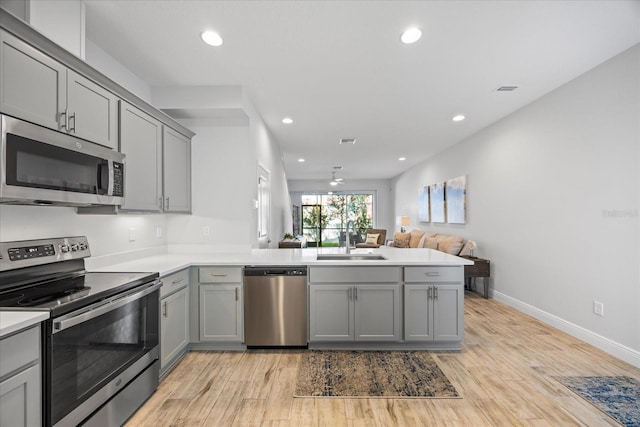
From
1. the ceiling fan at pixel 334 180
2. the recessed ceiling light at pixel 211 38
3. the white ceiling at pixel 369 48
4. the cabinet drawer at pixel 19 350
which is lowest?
the cabinet drawer at pixel 19 350

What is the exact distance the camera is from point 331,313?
117 inches

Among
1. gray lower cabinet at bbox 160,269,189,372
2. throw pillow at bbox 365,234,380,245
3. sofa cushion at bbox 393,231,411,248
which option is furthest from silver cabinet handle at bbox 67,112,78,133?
throw pillow at bbox 365,234,380,245

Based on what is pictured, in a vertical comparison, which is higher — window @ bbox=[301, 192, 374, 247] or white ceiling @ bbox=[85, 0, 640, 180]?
white ceiling @ bbox=[85, 0, 640, 180]

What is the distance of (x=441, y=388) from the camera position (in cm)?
234

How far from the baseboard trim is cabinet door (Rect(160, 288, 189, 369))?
12.5 ft

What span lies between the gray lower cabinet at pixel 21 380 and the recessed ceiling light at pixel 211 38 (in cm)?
215

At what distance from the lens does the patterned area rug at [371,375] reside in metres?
2.29

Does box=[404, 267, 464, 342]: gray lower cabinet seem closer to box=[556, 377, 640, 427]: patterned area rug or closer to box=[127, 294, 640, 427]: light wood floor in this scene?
box=[127, 294, 640, 427]: light wood floor

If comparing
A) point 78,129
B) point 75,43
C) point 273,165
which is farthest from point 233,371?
point 273,165

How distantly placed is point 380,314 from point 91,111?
271 centimetres

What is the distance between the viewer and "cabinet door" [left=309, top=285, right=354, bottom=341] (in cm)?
295

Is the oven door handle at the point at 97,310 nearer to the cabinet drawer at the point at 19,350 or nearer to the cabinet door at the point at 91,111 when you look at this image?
the cabinet drawer at the point at 19,350

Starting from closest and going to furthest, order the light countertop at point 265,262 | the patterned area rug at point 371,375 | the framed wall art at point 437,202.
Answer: the patterned area rug at point 371,375
the light countertop at point 265,262
the framed wall art at point 437,202

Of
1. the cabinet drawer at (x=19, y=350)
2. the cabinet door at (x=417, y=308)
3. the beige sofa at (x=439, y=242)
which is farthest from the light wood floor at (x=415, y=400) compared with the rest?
the beige sofa at (x=439, y=242)
